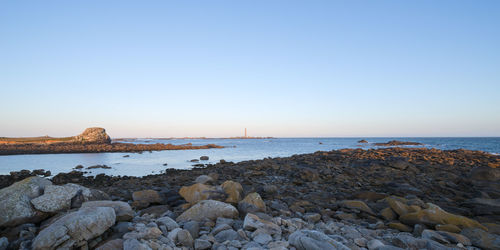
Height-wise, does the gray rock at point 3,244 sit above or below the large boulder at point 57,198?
below

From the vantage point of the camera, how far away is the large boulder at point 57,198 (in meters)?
5.29

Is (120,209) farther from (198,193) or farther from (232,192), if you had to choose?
(232,192)

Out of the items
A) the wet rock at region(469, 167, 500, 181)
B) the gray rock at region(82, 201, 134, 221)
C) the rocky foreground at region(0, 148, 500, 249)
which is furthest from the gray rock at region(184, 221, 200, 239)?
the wet rock at region(469, 167, 500, 181)

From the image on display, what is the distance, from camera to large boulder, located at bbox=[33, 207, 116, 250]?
386cm

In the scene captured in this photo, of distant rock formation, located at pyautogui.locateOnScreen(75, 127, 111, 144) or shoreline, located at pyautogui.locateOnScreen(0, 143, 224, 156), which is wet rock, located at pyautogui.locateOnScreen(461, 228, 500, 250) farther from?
distant rock formation, located at pyautogui.locateOnScreen(75, 127, 111, 144)

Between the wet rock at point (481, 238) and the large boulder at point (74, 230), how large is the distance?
644cm

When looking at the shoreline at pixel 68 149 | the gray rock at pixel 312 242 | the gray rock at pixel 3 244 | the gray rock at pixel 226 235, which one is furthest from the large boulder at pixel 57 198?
the shoreline at pixel 68 149

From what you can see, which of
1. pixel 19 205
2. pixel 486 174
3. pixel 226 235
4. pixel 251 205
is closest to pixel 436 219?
pixel 251 205

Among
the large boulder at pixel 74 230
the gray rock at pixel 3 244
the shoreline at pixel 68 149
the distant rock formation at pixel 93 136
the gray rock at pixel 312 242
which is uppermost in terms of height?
the distant rock formation at pixel 93 136

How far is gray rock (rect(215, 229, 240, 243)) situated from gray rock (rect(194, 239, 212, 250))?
27 centimetres

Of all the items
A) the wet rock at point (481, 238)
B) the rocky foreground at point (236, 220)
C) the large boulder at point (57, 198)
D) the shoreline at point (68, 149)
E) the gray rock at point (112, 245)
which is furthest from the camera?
the shoreline at point (68, 149)

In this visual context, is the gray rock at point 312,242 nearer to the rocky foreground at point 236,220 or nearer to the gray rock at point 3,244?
the rocky foreground at point 236,220

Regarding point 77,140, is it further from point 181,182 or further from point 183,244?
point 183,244

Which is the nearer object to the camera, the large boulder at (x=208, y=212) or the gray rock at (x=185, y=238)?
the gray rock at (x=185, y=238)
